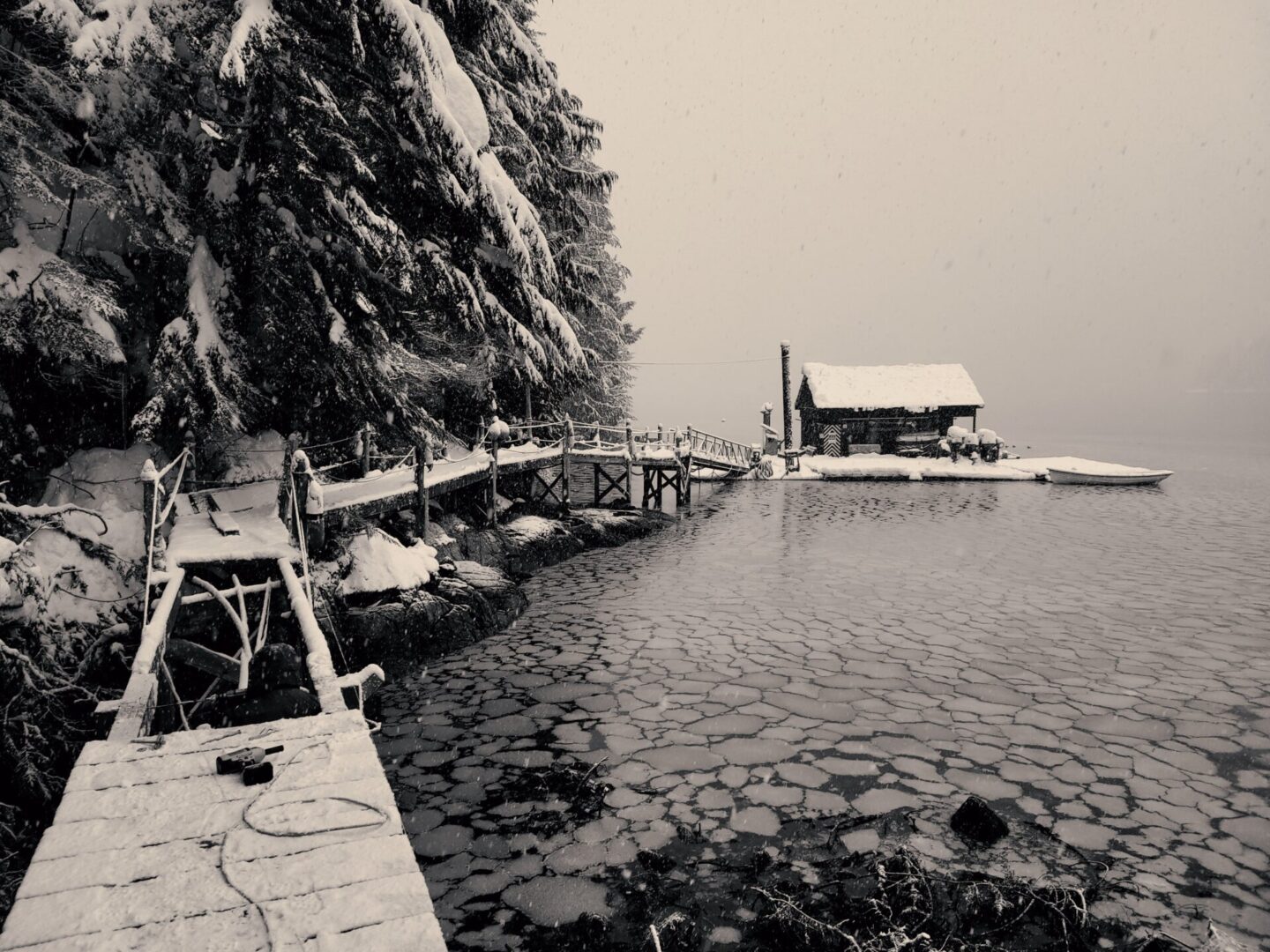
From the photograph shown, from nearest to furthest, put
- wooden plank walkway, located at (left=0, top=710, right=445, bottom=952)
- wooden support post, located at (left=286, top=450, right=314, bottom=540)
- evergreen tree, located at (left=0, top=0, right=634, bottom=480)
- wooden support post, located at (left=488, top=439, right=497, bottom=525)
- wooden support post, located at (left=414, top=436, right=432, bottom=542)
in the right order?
1. wooden plank walkway, located at (left=0, top=710, right=445, bottom=952)
2. evergreen tree, located at (left=0, top=0, right=634, bottom=480)
3. wooden support post, located at (left=286, top=450, right=314, bottom=540)
4. wooden support post, located at (left=414, top=436, right=432, bottom=542)
5. wooden support post, located at (left=488, top=439, right=497, bottom=525)

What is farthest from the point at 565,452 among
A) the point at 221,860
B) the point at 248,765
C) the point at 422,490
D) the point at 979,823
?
the point at 221,860

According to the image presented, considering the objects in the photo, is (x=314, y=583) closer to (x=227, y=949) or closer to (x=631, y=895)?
(x=631, y=895)

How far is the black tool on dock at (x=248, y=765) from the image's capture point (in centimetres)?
348

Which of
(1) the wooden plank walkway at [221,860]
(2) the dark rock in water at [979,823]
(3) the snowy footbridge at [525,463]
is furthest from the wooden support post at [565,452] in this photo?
(1) the wooden plank walkway at [221,860]

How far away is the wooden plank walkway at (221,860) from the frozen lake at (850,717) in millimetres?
2030

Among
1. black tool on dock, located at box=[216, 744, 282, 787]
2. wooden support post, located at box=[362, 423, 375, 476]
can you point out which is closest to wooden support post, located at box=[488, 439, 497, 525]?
wooden support post, located at box=[362, 423, 375, 476]

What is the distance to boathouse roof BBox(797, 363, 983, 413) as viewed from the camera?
3791cm

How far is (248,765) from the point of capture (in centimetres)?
351

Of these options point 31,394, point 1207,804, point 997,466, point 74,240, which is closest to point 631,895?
point 1207,804

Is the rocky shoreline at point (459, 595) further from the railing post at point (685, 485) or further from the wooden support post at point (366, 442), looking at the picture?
the railing post at point (685, 485)

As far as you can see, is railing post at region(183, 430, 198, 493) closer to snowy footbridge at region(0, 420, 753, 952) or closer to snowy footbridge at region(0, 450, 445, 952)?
snowy footbridge at region(0, 420, 753, 952)

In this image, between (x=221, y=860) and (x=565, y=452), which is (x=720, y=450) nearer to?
(x=565, y=452)

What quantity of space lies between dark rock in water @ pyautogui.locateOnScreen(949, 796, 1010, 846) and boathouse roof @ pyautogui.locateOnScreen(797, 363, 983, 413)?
3323 cm

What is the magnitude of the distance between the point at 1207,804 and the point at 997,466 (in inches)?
1234
